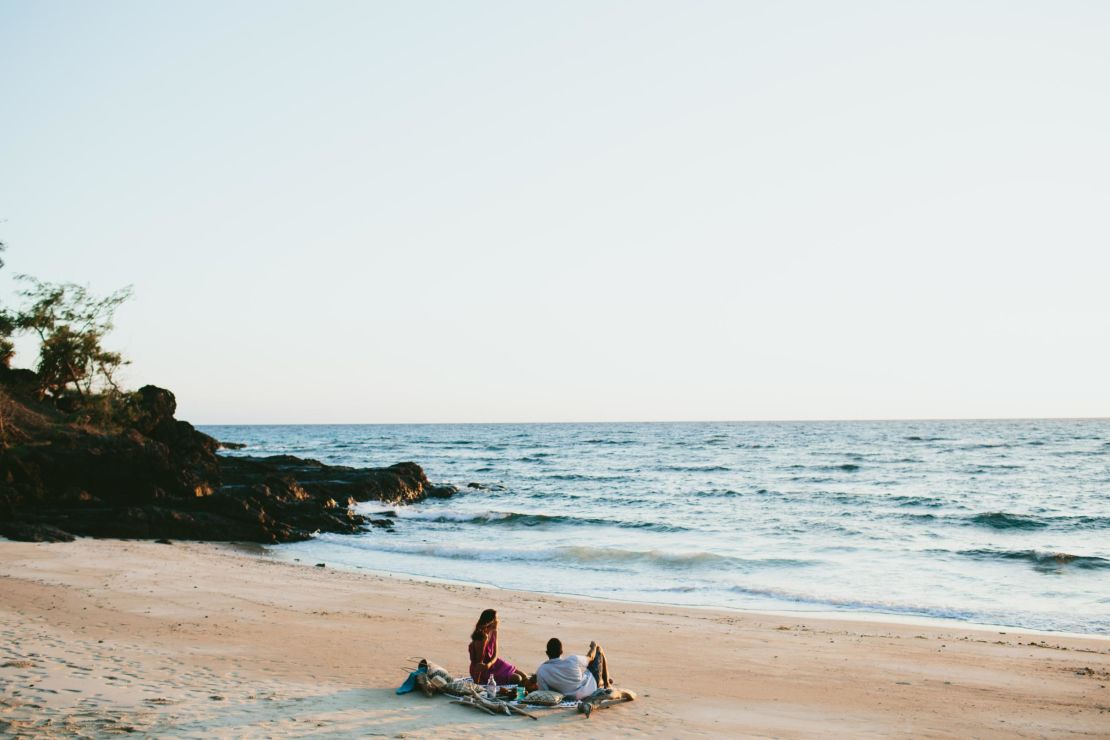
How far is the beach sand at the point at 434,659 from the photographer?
8.85 meters

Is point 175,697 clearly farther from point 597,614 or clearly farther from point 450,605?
point 597,614

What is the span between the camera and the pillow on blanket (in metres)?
9.59

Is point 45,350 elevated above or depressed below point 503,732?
above

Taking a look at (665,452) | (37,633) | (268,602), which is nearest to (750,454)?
(665,452)

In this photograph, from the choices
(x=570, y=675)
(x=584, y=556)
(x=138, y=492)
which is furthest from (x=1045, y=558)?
(x=138, y=492)

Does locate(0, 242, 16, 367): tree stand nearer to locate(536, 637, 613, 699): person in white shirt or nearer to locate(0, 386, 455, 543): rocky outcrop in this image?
locate(0, 386, 455, 543): rocky outcrop

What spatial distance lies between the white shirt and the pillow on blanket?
0.16 meters

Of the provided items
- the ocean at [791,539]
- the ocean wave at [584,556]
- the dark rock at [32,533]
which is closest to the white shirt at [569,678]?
the ocean at [791,539]

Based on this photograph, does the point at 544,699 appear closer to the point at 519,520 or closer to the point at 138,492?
the point at 138,492

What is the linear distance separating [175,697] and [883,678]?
9.58 m

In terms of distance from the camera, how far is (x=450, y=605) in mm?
16641

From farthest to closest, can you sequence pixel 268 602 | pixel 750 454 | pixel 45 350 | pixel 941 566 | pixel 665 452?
pixel 665 452, pixel 750 454, pixel 45 350, pixel 941 566, pixel 268 602

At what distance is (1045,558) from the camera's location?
907 inches

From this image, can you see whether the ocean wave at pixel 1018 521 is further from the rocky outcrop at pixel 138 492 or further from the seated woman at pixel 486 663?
the seated woman at pixel 486 663
